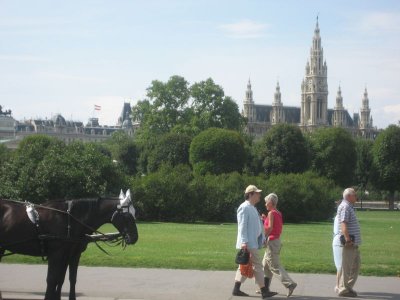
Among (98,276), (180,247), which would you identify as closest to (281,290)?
(98,276)

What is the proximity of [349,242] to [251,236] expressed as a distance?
1961 mm

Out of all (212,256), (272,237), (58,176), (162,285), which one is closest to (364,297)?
(272,237)

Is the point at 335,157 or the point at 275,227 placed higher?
the point at 335,157

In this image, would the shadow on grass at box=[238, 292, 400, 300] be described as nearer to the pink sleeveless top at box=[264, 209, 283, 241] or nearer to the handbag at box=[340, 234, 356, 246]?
the handbag at box=[340, 234, 356, 246]

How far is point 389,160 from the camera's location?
326ft

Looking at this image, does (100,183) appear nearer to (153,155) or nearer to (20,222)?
(20,222)

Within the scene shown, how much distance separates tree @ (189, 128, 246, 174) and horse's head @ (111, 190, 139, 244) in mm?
70662

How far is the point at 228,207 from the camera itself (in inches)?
2143

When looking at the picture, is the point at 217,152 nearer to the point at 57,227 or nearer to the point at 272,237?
the point at 272,237

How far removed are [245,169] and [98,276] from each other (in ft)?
238

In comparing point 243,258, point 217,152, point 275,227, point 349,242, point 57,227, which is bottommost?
point 243,258

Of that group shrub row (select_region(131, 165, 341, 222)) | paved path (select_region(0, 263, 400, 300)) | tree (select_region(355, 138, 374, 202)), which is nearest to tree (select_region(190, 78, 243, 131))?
tree (select_region(355, 138, 374, 202))

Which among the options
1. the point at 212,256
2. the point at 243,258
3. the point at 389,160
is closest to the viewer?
the point at 243,258

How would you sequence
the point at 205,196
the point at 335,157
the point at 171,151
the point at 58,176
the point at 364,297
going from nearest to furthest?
the point at 364,297
the point at 58,176
the point at 205,196
the point at 171,151
the point at 335,157
